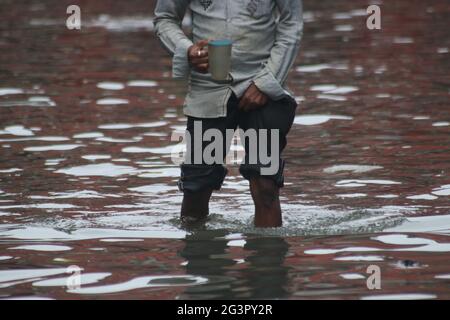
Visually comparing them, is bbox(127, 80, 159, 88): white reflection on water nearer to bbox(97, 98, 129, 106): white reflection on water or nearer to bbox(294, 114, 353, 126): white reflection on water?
bbox(97, 98, 129, 106): white reflection on water

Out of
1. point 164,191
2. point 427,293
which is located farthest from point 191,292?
point 164,191

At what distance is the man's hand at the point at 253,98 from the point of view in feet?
25.8

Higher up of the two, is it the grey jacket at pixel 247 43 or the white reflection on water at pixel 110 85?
the grey jacket at pixel 247 43

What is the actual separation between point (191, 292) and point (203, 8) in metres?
2.03

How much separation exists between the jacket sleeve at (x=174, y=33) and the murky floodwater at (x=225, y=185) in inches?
47.5

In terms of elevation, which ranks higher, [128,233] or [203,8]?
[203,8]

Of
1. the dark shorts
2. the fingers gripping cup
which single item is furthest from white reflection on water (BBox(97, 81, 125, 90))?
the fingers gripping cup

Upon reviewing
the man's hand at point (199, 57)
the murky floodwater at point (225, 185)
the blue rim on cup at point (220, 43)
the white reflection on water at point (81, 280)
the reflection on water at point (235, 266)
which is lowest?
the white reflection on water at point (81, 280)

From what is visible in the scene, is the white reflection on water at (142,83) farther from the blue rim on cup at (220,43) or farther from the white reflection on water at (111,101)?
the blue rim on cup at (220,43)

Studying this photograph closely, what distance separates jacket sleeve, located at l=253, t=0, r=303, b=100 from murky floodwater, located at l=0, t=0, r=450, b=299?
41.7 inches

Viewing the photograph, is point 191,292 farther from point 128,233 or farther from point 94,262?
point 128,233

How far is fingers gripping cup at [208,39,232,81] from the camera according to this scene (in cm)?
749

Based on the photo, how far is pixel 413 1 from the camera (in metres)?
24.6

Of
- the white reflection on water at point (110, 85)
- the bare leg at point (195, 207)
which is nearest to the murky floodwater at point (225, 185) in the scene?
the white reflection on water at point (110, 85)
